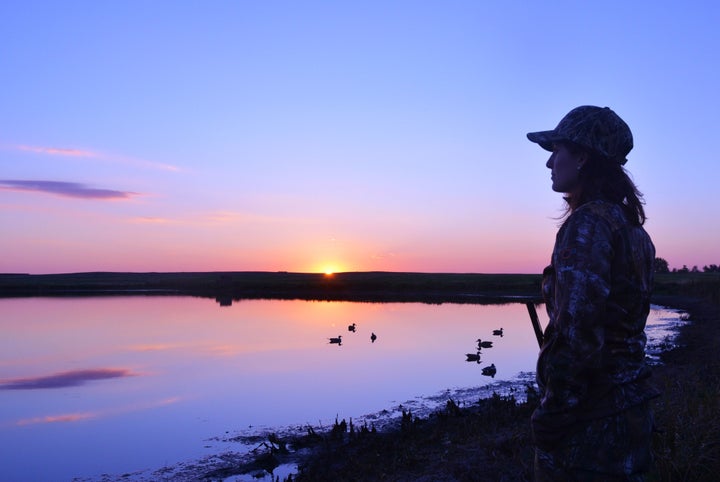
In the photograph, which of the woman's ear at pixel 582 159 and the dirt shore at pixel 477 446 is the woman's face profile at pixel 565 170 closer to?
the woman's ear at pixel 582 159

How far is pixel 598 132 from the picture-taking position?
Answer: 2926 mm

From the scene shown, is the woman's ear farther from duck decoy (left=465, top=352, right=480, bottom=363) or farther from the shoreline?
duck decoy (left=465, top=352, right=480, bottom=363)

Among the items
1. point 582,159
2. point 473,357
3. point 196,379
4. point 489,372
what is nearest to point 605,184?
point 582,159

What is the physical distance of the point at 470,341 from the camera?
2738cm

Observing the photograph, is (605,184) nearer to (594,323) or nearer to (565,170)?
(565,170)

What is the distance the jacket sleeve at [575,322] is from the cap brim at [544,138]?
1.60 ft

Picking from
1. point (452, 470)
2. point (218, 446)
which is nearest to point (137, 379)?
point (218, 446)

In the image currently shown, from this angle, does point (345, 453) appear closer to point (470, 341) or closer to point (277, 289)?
point (470, 341)

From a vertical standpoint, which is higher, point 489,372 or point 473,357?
point 473,357

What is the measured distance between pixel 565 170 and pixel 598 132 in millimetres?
234

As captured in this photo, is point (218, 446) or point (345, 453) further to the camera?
point (218, 446)

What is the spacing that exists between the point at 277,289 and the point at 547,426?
81.1 meters

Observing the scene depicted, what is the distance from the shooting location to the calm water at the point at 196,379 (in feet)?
39.4

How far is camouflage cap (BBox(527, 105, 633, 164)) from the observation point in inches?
115
